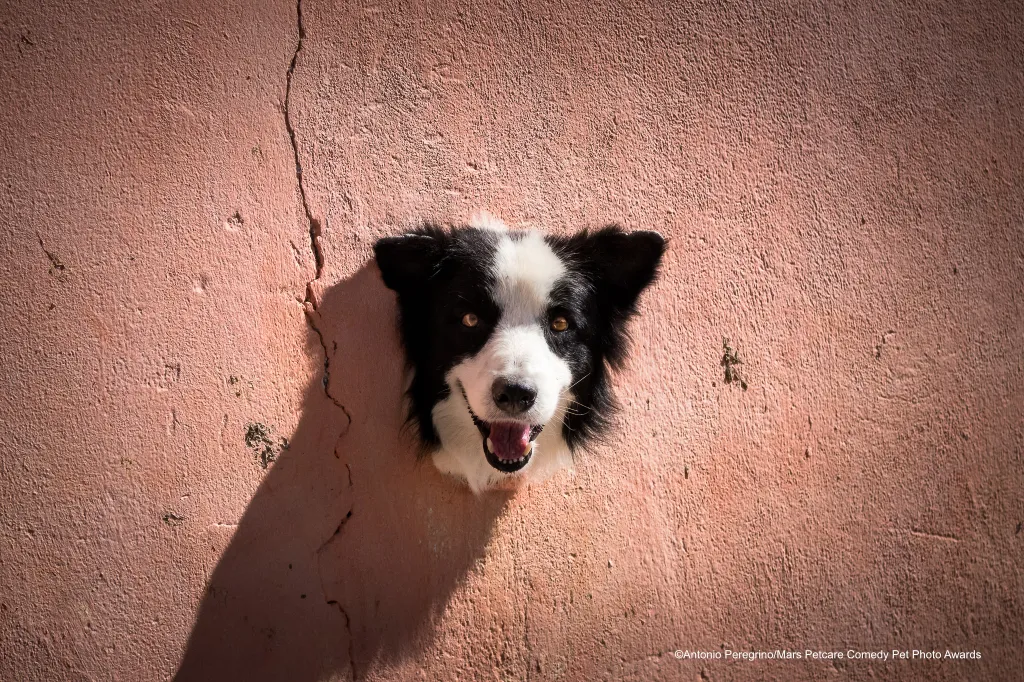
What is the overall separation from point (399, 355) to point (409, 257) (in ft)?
1.20

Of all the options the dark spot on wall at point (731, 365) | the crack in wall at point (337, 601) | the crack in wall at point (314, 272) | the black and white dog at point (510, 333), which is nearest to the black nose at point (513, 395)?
the black and white dog at point (510, 333)

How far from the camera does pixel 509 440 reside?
1967 millimetres

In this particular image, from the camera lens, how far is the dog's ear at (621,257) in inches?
82.0

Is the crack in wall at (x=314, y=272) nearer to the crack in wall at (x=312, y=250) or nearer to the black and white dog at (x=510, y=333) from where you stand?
the crack in wall at (x=312, y=250)

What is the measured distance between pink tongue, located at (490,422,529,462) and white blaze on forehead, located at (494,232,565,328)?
0.30 metres

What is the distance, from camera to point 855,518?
8.56 ft

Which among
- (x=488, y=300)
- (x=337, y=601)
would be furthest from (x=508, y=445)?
(x=337, y=601)

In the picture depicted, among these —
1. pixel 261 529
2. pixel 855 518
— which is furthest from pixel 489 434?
pixel 855 518

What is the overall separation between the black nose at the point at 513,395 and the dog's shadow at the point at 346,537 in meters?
0.53

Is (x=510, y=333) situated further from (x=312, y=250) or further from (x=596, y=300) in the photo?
(x=312, y=250)

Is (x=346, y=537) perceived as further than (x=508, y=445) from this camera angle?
Yes

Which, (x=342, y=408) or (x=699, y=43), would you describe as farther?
(x=699, y=43)

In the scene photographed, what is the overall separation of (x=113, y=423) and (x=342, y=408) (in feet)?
2.24

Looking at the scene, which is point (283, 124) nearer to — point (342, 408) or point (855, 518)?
point (342, 408)
